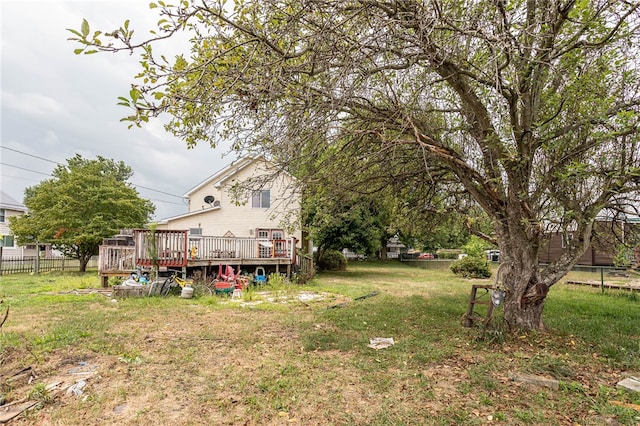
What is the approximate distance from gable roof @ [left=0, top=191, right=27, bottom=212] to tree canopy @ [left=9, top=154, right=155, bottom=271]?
6948mm

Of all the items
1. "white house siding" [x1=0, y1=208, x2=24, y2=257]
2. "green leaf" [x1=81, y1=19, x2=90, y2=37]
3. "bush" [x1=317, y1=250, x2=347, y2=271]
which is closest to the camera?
"green leaf" [x1=81, y1=19, x2=90, y2=37]

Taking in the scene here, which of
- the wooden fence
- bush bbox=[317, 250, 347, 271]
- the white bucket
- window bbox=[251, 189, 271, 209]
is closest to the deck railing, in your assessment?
the white bucket

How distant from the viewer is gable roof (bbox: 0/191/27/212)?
23484 millimetres

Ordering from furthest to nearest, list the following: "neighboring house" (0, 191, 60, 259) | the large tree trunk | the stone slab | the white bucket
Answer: "neighboring house" (0, 191, 60, 259) → the white bucket → the large tree trunk → the stone slab

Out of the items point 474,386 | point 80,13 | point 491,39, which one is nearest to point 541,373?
point 474,386

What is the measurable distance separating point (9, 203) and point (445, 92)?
102 ft

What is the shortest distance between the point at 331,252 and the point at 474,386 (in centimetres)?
1801

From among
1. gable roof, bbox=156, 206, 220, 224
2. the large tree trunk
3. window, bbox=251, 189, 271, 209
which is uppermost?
window, bbox=251, 189, 271, 209

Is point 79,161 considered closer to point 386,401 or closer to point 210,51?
point 210,51

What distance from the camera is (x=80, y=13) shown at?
3514 mm

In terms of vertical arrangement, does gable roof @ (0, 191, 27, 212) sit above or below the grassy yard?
above

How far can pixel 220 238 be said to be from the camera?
40.5ft

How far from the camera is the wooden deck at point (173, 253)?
10688mm

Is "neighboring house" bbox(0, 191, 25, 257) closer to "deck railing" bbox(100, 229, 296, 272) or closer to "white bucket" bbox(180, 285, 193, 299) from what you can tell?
"deck railing" bbox(100, 229, 296, 272)
